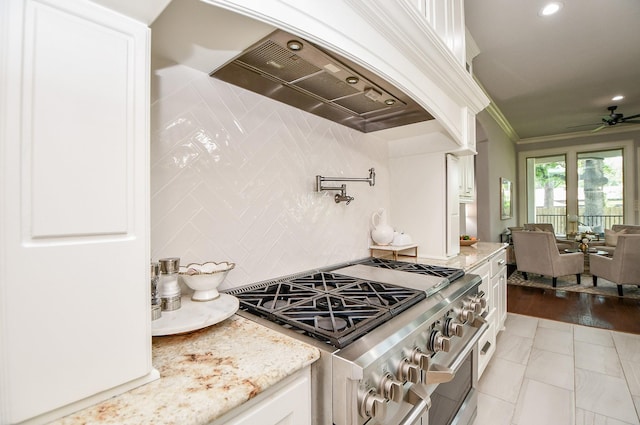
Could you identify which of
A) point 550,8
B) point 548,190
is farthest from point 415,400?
point 548,190

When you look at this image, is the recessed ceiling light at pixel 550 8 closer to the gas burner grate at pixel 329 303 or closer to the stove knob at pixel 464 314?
the stove knob at pixel 464 314

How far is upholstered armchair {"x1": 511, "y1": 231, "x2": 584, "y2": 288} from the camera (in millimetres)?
4406

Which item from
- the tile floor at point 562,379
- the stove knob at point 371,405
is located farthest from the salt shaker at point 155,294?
the tile floor at point 562,379

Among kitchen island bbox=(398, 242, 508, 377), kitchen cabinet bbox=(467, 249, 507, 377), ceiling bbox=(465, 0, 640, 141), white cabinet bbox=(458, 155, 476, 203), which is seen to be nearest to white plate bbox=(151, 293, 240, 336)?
kitchen island bbox=(398, 242, 508, 377)

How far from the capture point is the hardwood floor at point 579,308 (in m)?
3.15

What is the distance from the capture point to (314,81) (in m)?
1.31

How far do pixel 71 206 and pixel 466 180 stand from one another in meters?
3.10

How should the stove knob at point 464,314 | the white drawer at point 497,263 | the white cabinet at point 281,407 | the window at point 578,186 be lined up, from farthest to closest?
the window at point 578,186 < the white drawer at point 497,263 < the stove knob at point 464,314 < the white cabinet at point 281,407

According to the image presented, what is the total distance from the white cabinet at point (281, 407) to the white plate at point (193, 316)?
268mm

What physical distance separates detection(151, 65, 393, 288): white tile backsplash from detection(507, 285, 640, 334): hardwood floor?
3122 millimetres

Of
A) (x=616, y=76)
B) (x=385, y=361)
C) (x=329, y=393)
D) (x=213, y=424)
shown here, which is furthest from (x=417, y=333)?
(x=616, y=76)

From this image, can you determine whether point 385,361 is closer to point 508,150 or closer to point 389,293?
point 389,293

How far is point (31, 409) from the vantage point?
0.46 metres

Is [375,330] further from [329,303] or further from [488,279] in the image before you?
[488,279]
